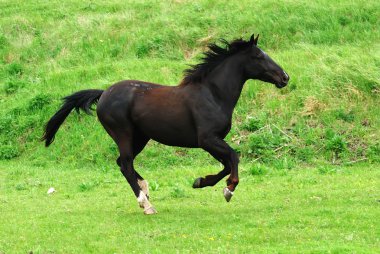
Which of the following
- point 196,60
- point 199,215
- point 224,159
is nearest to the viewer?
point 224,159

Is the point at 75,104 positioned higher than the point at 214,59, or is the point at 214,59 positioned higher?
the point at 214,59

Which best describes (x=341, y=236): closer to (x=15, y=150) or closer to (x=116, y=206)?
(x=116, y=206)

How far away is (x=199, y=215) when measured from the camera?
11.6m

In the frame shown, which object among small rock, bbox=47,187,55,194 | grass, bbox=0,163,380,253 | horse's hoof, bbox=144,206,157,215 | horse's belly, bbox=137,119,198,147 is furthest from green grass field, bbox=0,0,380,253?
horse's belly, bbox=137,119,198,147

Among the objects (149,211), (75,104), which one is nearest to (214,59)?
(149,211)

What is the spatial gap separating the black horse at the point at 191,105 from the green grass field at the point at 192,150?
1095 mm

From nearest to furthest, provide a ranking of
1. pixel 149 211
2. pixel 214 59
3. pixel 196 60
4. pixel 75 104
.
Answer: pixel 149 211 → pixel 214 59 → pixel 75 104 → pixel 196 60

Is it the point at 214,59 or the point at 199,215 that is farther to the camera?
the point at 214,59

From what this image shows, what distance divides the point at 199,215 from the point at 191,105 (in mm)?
1662

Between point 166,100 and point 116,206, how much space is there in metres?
2.16

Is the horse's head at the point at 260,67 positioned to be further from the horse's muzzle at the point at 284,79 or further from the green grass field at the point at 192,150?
the green grass field at the point at 192,150

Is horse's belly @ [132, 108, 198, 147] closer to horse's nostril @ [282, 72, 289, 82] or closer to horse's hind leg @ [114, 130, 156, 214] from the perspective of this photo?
horse's hind leg @ [114, 130, 156, 214]

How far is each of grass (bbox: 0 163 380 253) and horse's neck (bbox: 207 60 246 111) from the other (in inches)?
66.9

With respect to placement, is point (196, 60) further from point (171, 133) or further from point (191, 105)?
point (191, 105)
